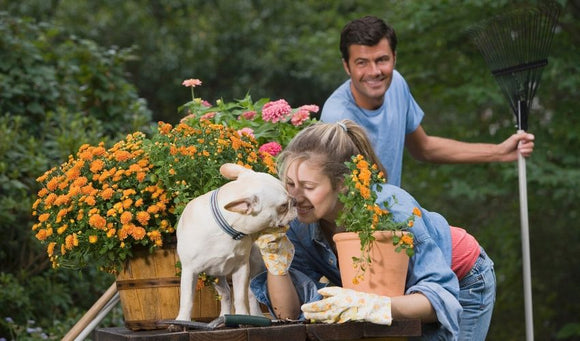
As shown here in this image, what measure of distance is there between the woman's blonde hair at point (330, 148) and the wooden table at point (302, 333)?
1.32 ft

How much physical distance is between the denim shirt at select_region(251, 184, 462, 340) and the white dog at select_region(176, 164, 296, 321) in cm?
23

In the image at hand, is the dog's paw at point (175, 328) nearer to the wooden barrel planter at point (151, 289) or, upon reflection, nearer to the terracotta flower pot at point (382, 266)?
the wooden barrel planter at point (151, 289)

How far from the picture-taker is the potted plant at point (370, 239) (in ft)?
7.65

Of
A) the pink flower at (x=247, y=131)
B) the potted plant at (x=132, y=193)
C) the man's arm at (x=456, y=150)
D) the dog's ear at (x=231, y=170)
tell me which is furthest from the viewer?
A: the man's arm at (x=456, y=150)

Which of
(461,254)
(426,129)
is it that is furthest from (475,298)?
(426,129)

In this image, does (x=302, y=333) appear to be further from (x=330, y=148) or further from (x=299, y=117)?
(x=299, y=117)

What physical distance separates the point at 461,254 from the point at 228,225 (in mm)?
777

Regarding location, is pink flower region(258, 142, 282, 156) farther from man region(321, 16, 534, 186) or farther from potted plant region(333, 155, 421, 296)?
potted plant region(333, 155, 421, 296)

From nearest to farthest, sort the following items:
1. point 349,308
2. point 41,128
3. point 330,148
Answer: point 349,308 < point 330,148 < point 41,128

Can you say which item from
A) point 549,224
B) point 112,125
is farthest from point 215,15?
point 112,125

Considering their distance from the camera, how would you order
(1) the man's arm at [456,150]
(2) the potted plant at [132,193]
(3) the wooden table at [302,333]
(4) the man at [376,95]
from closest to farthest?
(3) the wooden table at [302,333]
(2) the potted plant at [132,193]
(4) the man at [376,95]
(1) the man's arm at [456,150]

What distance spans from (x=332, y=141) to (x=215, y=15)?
471 inches

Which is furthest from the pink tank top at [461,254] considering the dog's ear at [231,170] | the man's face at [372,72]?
the man's face at [372,72]

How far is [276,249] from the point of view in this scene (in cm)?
242
